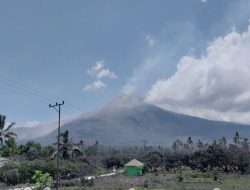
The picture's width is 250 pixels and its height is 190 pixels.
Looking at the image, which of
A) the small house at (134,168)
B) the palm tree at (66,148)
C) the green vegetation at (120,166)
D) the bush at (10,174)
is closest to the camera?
the green vegetation at (120,166)

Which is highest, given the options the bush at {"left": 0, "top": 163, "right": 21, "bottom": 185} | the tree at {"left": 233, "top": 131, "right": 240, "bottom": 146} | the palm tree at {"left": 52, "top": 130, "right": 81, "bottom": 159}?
the tree at {"left": 233, "top": 131, "right": 240, "bottom": 146}

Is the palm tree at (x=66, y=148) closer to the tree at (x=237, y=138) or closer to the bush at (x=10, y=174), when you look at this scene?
the bush at (x=10, y=174)

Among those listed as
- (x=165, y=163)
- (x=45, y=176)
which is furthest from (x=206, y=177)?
(x=45, y=176)

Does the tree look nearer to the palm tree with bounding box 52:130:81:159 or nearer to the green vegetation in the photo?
the green vegetation

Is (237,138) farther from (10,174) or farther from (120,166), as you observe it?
(10,174)

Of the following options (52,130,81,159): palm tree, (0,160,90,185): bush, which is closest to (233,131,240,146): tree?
(52,130,81,159): palm tree

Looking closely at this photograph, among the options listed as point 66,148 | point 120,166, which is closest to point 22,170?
point 66,148

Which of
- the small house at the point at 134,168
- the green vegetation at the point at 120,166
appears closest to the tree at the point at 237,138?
the green vegetation at the point at 120,166

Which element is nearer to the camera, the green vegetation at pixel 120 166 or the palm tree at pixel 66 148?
the green vegetation at pixel 120 166

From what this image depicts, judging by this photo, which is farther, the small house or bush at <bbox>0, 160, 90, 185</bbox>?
the small house

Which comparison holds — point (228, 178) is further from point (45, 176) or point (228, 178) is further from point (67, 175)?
point (45, 176)

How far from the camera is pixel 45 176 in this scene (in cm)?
3566

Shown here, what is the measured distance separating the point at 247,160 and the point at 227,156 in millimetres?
3225

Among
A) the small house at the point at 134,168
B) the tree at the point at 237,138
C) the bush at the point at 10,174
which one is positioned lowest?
the bush at the point at 10,174
